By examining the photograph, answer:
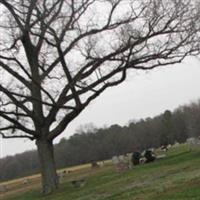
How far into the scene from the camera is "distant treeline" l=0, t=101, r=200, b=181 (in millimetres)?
119062

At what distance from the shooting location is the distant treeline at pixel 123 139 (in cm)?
11906

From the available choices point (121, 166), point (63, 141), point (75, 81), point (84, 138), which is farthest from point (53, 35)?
point (63, 141)

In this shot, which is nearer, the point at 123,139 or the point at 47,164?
the point at 47,164

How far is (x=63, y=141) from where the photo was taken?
139250mm

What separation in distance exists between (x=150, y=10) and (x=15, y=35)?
245 inches

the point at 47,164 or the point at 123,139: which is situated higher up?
the point at 123,139

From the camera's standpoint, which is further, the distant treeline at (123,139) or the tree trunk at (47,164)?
the distant treeline at (123,139)

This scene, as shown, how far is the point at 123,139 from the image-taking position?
396ft

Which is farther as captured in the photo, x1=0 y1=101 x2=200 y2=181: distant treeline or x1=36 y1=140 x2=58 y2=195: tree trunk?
x1=0 y1=101 x2=200 y2=181: distant treeline

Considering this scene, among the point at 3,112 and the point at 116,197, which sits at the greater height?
the point at 3,112

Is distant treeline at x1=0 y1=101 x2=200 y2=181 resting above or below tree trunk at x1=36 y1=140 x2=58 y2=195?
above

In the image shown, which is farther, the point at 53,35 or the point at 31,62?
the point at 31,62

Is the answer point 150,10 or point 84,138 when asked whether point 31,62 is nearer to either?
point 150,10

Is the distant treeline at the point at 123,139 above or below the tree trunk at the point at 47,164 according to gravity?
above
